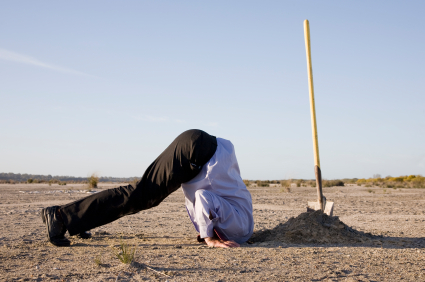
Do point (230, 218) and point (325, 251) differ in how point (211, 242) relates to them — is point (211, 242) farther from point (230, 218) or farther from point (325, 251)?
point (325, 251)

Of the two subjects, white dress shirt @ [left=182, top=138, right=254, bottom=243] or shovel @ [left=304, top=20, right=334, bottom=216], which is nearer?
white dress shirt @ [left=182, top=138, right=254, bottom=243]

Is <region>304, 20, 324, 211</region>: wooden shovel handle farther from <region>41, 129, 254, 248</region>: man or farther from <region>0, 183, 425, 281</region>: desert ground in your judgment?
<region>41, 129, 254, 248</region>: man

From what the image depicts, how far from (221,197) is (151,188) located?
73cm

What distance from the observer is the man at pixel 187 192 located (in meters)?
3.48

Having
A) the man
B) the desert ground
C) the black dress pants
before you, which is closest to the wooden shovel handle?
the desert ground

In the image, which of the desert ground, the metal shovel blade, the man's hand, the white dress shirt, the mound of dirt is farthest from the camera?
the metal shovel blade

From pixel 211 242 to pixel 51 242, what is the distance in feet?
5.65

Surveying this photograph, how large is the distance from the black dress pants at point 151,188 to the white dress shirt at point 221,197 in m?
0.12

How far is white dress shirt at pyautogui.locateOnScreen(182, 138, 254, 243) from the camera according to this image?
11.3ft

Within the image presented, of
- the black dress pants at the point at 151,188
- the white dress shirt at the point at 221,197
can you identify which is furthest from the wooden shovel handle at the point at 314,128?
the black dress pants at the point at 151,188

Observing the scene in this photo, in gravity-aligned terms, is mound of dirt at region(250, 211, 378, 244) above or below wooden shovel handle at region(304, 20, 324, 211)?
below

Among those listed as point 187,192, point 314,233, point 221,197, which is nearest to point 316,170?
point 314,233

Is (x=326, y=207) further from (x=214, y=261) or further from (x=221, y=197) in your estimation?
(x=214, y=261)

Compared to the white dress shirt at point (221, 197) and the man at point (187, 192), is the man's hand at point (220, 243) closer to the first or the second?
the man at point (187, 192)
